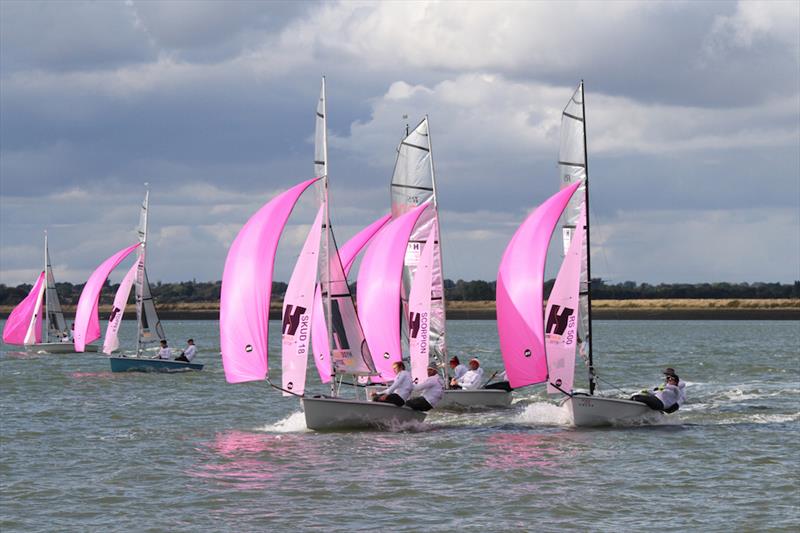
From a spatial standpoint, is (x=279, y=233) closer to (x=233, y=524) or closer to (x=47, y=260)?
(x=233, y=524)

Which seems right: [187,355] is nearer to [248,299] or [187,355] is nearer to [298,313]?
[298,313]

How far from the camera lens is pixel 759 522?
53.0 ft

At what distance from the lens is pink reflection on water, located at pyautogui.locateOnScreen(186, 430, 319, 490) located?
1930 cm

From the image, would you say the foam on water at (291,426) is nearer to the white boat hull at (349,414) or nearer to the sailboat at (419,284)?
the white boat hull at (349,414)

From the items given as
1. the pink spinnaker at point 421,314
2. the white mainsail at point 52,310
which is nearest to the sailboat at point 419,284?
the pink spinnaker at point 421,314

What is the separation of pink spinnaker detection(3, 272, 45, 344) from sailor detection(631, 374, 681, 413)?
44.3 m

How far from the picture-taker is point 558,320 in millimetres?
25531

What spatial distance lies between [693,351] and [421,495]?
54.4 m

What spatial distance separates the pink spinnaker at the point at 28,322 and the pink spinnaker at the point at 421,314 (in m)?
37.7

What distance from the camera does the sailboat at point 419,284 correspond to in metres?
28.6

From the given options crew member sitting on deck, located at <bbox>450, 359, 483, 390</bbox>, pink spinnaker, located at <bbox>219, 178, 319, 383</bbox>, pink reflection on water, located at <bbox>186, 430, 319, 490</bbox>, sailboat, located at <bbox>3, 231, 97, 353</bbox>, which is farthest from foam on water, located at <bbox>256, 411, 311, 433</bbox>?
sailboat, located at <bbox>3, 231, 97, 353</bbox>

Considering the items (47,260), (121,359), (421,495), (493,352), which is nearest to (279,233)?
(421,495)

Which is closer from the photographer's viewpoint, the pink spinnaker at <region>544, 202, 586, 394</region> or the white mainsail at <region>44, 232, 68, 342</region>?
the pink spinnaker at <region>544, 202, 586, 394</region>

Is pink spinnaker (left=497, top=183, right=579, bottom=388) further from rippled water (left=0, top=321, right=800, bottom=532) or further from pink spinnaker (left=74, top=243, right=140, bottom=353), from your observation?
pink spinnaker (left=74, top=243, right=140, bottom=353)
